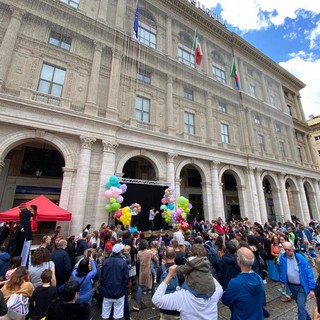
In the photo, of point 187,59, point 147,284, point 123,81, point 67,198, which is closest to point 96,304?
point 147,284

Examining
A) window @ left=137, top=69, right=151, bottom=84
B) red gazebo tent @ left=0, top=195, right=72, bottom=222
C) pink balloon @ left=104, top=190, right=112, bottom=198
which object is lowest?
red gazebo tent @ left=0, top=195, right=72, bottom=222

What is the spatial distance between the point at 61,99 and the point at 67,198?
6.60 meters

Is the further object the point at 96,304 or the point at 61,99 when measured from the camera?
the point at 61,99

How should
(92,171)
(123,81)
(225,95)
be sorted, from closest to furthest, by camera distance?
(92,171) → (123,81) → (225,95)

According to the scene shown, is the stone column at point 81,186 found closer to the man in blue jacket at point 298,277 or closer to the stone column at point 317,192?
the man in blue jacket at point 298,277

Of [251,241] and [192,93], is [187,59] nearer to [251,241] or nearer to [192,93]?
[192,93]

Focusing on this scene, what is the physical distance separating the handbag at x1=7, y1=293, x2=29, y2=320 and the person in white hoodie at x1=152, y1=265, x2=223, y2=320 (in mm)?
2331

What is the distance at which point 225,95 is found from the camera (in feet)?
71.8

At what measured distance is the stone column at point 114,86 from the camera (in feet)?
44.6

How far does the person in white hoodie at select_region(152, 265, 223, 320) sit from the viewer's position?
6.56ft

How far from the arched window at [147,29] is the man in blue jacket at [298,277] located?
19.4 meters

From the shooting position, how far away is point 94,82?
538 inches

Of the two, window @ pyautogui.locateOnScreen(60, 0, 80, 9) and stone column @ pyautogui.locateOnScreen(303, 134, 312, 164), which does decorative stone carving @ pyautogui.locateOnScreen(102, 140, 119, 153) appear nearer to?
window @ pyautogui.locateOnScreen(60, 0, 80, 9)

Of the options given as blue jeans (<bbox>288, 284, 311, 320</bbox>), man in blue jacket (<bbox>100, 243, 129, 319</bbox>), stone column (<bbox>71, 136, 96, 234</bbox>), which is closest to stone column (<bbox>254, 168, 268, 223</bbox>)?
blue jeans (<bbox>288, 284, 311, 320</bbox>)
